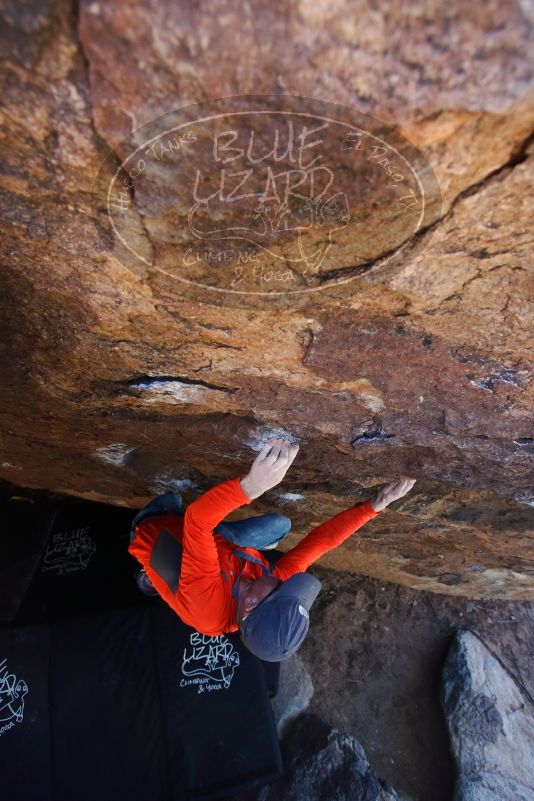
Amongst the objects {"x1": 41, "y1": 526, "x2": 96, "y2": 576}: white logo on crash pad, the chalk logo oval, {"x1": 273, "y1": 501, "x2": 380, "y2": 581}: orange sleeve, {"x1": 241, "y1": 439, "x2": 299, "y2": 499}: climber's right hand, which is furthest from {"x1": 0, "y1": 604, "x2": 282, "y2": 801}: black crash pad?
the chalk logo oval

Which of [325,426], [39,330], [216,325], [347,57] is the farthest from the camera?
[325,426]

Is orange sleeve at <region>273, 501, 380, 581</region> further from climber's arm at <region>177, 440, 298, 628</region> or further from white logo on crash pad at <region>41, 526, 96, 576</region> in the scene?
white logo on crash pad at <region>41, 526, 96, 576</region>

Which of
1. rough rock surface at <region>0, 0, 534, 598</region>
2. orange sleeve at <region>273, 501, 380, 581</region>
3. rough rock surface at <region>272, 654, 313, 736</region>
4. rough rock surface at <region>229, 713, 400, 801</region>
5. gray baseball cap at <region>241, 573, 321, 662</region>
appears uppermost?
rough rock surface at <region>0, 0, 534, 598</region>

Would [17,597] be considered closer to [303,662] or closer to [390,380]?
[303,662]

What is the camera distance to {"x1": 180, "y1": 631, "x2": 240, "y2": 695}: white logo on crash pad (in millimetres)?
2744

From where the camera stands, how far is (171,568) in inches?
73.3

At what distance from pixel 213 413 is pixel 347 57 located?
1.24 metres

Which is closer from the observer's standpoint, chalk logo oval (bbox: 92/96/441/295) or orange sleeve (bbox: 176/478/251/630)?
chalk logo oval (bbox: 92/96/441/295)

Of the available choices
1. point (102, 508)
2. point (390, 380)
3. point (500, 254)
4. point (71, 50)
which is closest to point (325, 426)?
point (390, 380)

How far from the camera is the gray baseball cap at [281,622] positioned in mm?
1576

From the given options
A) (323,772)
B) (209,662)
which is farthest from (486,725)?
(209,662)

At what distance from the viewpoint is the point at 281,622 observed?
158 centimetres

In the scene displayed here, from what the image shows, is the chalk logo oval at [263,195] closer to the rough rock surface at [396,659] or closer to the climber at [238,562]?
the climber at [238,562]

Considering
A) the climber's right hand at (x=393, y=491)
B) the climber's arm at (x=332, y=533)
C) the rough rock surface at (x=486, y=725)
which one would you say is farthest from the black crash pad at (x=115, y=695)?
the climber's right hand at (x=393, y=491)
